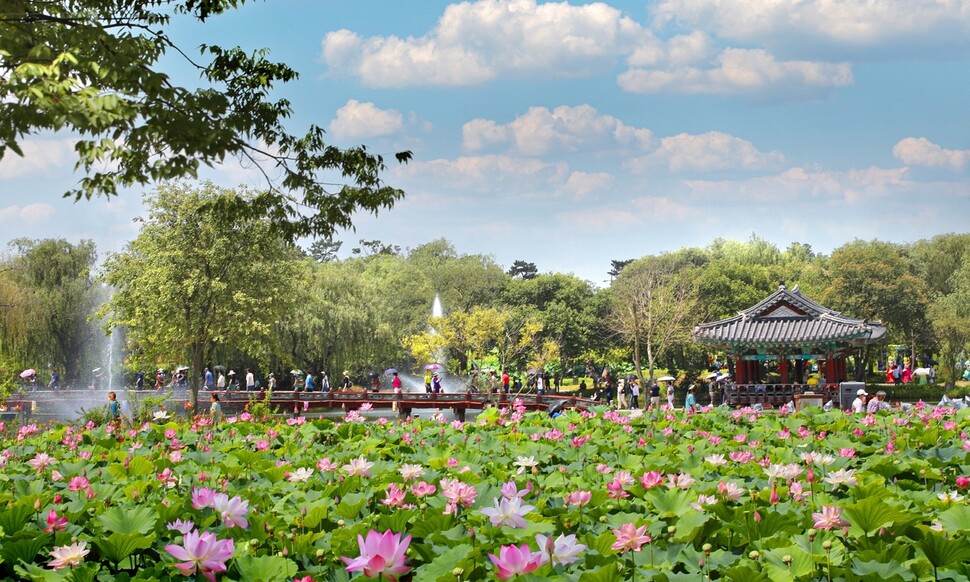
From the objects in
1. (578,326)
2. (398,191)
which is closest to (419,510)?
(398,191)

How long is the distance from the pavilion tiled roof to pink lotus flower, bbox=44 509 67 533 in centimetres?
3242

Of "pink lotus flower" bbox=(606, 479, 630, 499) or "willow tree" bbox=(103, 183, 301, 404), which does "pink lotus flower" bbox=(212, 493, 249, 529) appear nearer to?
"pink lotus flower" bbox=(606, 479, 630, 499)

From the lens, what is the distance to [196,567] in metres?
3.49

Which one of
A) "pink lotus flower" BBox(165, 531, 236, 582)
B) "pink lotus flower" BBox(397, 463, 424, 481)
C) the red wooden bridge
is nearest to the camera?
"pink lotus flower" BBox(165, 531, 236, 582)

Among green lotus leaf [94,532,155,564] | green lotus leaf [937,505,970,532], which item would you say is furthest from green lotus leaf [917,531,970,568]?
green lotus leaf [94,532,155,564]

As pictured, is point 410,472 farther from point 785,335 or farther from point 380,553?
point 785,335

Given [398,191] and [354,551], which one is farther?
[398,191]

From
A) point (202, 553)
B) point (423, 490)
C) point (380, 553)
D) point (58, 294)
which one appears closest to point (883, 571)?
point (380, 553)

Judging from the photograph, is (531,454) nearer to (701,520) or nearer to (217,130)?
(701,520)

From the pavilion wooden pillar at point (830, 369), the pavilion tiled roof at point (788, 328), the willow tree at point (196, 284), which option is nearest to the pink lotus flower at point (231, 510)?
the willow tree at point (196, 284)

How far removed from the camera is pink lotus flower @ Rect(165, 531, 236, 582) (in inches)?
129

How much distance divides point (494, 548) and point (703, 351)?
45.8 metres

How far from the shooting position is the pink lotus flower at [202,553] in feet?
10.7

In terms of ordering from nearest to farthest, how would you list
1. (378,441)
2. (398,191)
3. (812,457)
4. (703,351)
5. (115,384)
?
1. (812,457)
2. (378,441)
3. (398,191)
4. (115,384)
5. (703,351)
